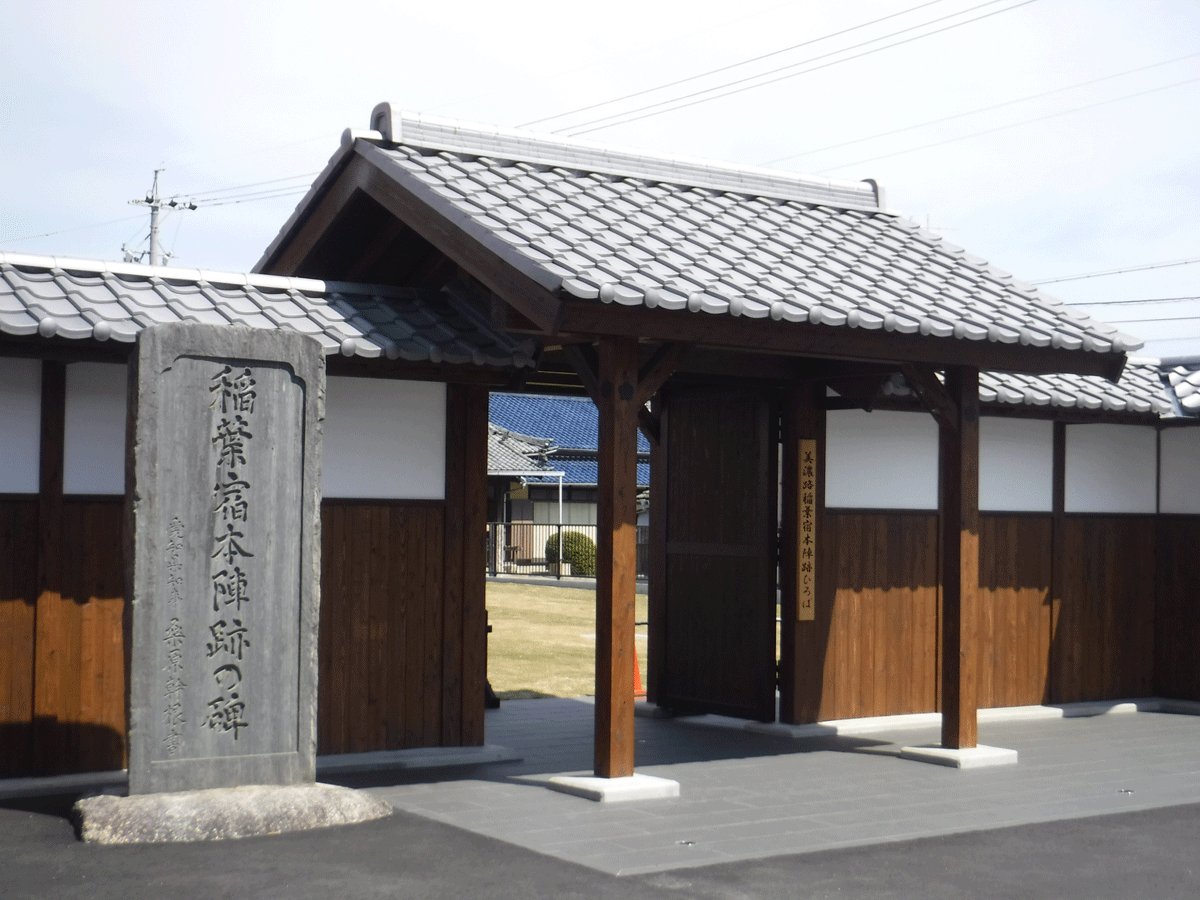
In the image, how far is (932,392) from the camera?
9.59 m

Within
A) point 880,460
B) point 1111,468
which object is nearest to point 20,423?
point 880,460

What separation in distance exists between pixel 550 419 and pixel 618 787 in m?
40.7

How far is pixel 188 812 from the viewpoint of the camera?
696 cm

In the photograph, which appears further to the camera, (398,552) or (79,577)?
(398,552)

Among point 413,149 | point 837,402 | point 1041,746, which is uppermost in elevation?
point 413,149

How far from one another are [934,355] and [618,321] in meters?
2.63

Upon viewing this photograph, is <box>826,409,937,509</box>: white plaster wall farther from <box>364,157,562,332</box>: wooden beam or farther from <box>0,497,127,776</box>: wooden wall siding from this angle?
<box>0,497,127,776</box>: wooden wall siding

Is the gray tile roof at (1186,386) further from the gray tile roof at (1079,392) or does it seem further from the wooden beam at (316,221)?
the wooden beam at (316,221)

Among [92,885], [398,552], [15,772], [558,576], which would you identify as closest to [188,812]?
[92,885]

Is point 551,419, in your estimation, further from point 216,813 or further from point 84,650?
point 216,813

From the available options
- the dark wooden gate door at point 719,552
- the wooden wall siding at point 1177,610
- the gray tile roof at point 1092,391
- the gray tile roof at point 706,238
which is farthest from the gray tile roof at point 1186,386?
the dark wooden gate door at point 719,552

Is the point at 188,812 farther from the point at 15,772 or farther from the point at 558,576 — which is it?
the point at 558,576

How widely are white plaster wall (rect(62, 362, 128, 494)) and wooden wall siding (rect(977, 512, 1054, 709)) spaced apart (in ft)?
25.5

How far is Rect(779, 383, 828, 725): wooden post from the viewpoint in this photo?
36.4 ft
